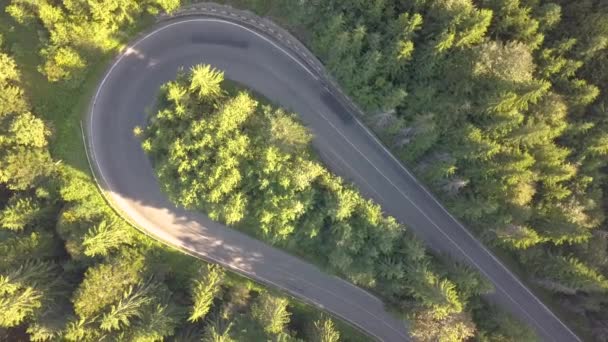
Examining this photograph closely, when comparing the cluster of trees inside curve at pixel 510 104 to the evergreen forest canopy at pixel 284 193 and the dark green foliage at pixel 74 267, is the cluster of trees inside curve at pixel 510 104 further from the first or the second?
the dark green foliage at pixel 74 267

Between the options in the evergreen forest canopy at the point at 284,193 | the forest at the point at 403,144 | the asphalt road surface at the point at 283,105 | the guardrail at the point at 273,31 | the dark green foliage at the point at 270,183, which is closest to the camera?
the forest at the point at 403,144

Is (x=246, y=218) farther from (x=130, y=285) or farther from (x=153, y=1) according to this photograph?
(x=153, y=1)

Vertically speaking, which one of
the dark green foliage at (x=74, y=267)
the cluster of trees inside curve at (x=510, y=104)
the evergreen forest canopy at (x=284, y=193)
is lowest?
the dark green foliage at (x=74, y=267)

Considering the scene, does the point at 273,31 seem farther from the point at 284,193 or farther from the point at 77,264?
the point at 77,264

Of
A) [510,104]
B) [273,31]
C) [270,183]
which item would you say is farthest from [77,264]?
[510,104]

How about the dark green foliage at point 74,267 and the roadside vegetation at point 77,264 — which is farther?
the roadside vegetation at point 77,264

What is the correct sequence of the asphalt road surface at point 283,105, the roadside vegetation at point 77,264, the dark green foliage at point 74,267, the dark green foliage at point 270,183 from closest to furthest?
the dark green foliage at point 270,183
the dark green foliage at point 74,267
the roadside vegetation at point 77,264
the asphalt road surface at point 283,105

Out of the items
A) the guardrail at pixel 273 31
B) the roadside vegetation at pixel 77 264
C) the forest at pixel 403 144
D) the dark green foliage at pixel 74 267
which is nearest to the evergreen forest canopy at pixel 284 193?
the forest at pixel 403 144
